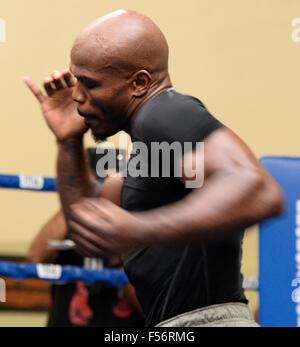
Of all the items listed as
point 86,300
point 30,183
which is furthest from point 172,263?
point 30,183

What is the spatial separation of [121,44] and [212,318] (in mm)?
559

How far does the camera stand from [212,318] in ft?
4.71

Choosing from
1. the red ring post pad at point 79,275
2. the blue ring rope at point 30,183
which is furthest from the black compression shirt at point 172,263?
the blue ring rope at point 30,183

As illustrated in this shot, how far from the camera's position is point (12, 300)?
12.7 ft

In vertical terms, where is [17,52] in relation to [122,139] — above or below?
above

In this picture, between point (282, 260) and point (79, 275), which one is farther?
point (79, 275)

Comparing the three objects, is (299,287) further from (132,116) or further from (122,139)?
(122,139)

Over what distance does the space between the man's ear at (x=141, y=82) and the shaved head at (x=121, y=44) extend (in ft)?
0.04

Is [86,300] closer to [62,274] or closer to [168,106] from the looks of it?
[62,274]

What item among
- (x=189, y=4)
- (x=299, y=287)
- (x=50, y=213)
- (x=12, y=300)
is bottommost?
(x=12, y=300)

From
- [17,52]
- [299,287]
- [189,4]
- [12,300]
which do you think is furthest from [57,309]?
[189,4]

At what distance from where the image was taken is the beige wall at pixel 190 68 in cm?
387

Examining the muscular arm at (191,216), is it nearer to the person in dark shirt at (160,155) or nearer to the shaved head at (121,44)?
the person in dark shirt at (160,155)

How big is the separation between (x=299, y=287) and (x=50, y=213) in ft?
6.27
